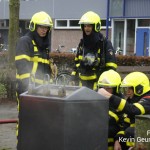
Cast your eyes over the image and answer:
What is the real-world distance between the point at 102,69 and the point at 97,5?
24.4m

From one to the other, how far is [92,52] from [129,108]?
65.1 inches

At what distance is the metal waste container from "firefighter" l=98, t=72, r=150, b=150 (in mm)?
799

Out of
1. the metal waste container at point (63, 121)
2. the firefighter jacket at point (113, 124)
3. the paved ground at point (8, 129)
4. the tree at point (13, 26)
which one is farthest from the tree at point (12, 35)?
the metal waste container at point (63, 121)

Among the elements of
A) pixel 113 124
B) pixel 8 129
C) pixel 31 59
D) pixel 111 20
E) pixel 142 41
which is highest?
pixel 111 20

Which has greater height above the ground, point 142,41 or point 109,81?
point 142,41

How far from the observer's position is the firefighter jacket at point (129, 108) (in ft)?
15.9

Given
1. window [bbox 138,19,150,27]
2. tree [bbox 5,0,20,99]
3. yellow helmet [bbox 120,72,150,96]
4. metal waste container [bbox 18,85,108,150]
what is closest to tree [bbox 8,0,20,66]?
tree [bbox 5,0,20,99]

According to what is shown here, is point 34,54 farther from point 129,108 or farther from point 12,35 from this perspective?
point 12,35

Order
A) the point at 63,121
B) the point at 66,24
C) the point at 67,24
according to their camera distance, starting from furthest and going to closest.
A: the point at 66,24 → the point at 67,24 → the point at 63,121

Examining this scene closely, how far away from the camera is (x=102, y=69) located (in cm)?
648

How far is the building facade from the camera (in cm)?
2795

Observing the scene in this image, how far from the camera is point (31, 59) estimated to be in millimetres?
5844

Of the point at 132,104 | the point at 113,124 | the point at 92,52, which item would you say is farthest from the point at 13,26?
the point at 132,104

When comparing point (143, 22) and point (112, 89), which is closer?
point (112, 89)
